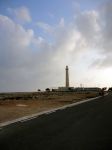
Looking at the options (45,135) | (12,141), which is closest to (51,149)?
(12,141)

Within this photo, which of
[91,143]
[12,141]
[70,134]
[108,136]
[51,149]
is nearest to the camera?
[51,149]

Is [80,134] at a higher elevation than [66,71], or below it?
below

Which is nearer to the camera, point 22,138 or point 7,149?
point 7,149

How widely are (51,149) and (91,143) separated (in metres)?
1.74

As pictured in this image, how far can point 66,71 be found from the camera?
176125mm

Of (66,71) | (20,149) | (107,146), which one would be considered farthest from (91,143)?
(66,71)

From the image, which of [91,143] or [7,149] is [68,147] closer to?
[91,143]

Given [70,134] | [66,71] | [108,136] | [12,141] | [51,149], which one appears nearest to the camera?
[51,149]

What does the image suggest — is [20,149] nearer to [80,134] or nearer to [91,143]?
[91,143]

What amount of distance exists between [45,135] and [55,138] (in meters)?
1.06

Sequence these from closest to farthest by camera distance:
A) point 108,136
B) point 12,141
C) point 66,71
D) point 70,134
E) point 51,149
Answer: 1. point 51,149
2. point 12,141
3. point 108,136
4. point 70,134
5. point 66,71

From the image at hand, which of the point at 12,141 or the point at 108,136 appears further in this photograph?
the point at 108,136

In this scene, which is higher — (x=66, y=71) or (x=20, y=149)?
(x=66, y=71)

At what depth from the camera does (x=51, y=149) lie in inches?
392
